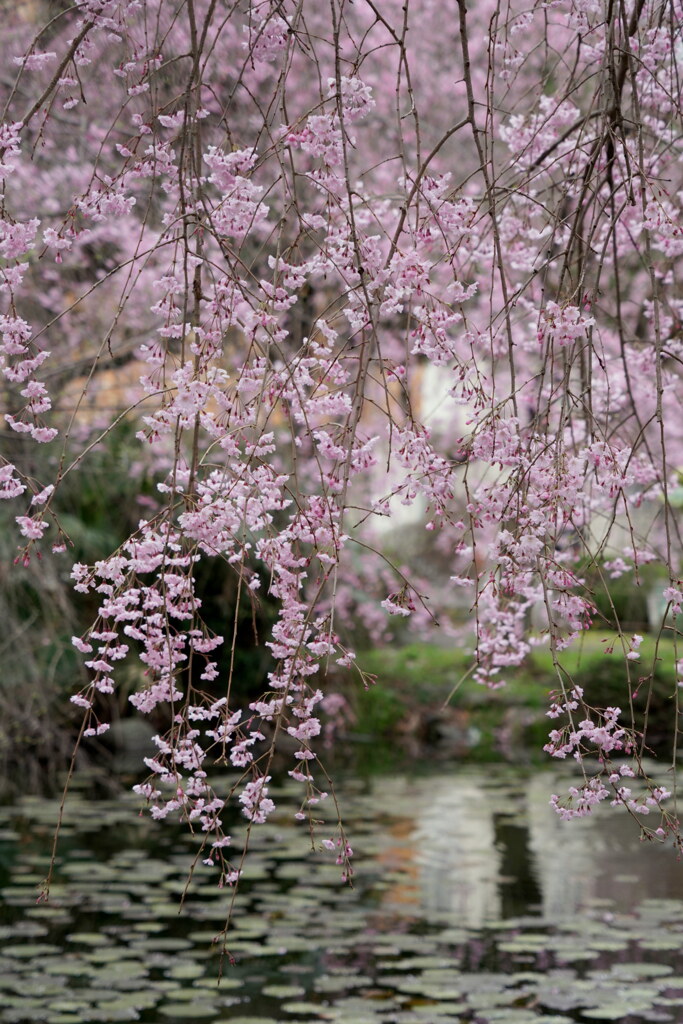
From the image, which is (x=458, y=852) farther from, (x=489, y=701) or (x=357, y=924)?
(x=489, y=701)

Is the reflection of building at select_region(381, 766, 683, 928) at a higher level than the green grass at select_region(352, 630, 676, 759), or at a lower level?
lower

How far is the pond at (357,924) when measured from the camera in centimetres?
403

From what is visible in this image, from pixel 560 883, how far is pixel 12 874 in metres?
2.24

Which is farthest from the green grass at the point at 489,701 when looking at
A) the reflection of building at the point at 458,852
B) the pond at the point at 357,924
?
the pond at the point at 357,924

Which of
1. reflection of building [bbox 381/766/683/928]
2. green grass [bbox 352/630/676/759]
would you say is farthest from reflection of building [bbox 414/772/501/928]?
green grass [bbox 352/630/676/759]

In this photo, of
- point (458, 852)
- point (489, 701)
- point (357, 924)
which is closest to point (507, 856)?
point (458, 852)

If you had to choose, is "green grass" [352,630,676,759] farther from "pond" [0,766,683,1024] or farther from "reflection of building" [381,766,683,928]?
"pond" [0,766,683,1024]

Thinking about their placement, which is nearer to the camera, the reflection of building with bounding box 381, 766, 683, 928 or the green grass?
the reflection of building with bounding box 381, 766, 683, 928

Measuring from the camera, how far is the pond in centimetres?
403

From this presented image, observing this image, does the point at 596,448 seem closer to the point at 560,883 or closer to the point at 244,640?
the point at 560,883

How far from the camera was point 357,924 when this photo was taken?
16.1 ft

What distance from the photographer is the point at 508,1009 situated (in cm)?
400

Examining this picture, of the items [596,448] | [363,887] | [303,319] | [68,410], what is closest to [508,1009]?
[363,887]

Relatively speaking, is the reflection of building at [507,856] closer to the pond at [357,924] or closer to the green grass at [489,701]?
the pond at [357,924]
